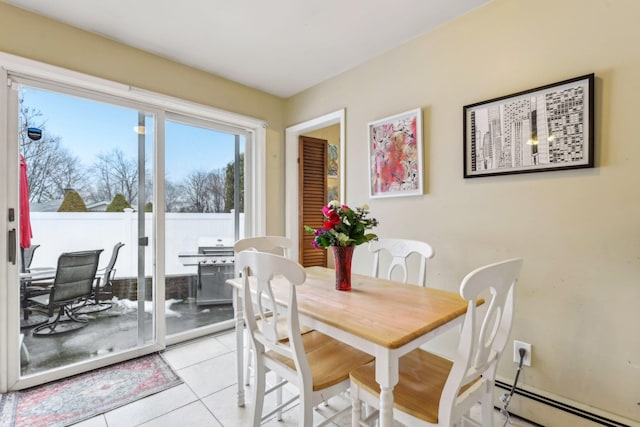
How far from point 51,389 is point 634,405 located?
3317 mm

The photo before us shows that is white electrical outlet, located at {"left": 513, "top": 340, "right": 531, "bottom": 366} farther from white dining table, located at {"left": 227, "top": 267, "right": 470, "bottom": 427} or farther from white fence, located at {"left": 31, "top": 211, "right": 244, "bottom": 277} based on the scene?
white fence, located at {"left": 31, "top": 211, "right": 244, "bottom": 277}

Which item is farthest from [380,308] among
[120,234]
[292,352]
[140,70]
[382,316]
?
[140,70]

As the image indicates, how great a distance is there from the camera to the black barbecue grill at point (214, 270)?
284 centimetres

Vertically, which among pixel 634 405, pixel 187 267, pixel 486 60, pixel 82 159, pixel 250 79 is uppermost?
pixel 250 79

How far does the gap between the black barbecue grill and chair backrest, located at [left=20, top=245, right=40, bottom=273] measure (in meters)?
1.14

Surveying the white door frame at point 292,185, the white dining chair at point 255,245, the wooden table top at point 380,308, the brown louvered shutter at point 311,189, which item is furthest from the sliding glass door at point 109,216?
the wooden table top at point 380,308

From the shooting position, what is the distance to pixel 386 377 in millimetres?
999

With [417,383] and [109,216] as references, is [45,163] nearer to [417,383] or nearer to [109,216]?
[109,216]

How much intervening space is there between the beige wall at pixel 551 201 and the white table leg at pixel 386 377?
117cm

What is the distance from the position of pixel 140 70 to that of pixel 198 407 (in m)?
2.48

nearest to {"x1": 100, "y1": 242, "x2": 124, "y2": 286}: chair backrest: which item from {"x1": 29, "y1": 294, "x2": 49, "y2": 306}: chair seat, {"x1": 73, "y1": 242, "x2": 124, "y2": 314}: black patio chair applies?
{"x1": 73, "y1": 242, "x2": 124, "y2": 314}: black patio chair

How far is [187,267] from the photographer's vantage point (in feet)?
9.00

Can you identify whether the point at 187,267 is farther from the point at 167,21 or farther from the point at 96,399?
the point at 167,21

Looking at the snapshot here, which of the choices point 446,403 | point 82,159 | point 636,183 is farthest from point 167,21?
point 636,183
